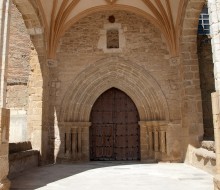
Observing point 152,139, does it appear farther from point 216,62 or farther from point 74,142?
point 216,62

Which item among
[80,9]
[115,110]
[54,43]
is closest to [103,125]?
[115,110]

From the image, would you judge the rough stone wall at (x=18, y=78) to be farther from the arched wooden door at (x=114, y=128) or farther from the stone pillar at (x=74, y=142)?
the arched wooden door at (x=114, y=128)

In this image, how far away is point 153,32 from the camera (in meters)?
7.22

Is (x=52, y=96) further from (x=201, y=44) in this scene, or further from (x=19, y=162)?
(x=201, y=44)

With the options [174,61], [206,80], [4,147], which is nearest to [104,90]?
[174,61]

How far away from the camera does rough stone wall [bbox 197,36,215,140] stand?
6.62m

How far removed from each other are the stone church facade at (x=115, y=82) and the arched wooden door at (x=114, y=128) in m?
0.03

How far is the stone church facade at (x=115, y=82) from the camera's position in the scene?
21.1 ft

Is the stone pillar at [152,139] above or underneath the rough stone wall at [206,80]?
underneath

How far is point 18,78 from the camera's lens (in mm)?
9047

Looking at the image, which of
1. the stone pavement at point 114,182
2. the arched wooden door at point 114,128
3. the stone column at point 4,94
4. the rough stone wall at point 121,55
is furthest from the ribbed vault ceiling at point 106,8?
the stone pavement at point 114,182

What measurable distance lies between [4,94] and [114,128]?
3.98 meters

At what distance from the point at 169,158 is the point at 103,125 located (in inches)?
72.8

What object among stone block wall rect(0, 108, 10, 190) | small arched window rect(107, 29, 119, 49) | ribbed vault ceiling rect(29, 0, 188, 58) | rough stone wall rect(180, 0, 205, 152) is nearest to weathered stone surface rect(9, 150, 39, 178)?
stone block wall rect(0, 108, 10, 190)
